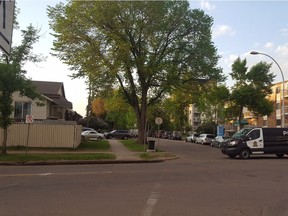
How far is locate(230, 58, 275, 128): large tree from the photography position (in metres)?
56.0

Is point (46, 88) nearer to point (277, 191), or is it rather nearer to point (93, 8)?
point (93, 8)

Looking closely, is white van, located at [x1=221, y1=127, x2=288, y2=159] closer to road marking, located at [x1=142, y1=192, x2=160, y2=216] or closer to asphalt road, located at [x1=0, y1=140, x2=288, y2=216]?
asphalt road, located at [x1=0, y1=140, x2=288, y2=216]

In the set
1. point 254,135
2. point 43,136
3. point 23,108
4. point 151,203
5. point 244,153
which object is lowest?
point 151,203

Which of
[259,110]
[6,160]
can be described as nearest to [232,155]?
[6,160]

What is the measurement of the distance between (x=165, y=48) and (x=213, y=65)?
5331 millimetres

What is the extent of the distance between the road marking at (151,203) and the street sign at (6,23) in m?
5.78

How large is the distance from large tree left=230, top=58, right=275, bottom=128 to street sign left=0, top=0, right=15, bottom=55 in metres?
54.9

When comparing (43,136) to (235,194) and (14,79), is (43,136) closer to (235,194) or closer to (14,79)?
(14,79)

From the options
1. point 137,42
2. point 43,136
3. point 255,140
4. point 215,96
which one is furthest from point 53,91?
point 255,140

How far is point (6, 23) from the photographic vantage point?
2.63 m

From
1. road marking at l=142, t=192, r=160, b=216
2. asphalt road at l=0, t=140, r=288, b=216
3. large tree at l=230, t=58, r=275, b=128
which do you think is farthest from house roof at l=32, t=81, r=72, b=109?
road marking at l=142, t=192, r=160, b=216

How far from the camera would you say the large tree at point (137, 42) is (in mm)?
38281

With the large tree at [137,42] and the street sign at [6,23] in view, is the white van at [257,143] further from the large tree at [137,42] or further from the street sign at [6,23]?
the street sign at [6,23]

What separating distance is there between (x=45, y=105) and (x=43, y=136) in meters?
8.29
